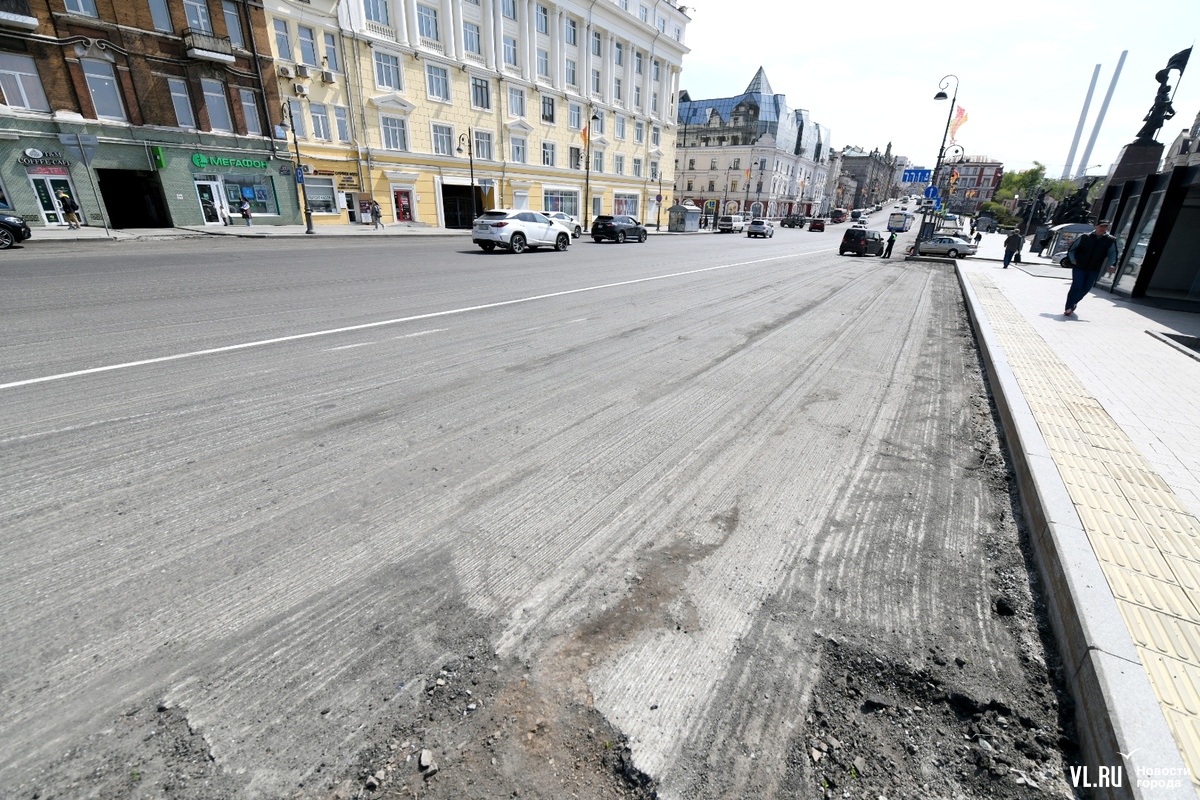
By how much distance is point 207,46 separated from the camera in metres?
25.3

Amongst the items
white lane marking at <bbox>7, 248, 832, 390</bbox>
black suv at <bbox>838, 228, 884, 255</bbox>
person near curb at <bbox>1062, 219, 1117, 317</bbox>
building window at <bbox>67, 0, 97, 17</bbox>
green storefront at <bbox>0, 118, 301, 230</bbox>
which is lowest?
white lane marking at <bbox>7, 248, 832, 390</bbox>

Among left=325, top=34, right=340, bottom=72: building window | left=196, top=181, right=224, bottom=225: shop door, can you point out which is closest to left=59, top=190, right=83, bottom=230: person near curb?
left=196, top=181, right=224, bottom=225: shop door

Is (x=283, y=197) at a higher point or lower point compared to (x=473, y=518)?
higher

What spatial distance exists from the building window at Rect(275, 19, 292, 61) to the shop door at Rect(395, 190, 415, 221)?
8.74 metres

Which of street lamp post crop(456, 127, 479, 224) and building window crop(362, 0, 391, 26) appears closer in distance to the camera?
building window crop(362, 0, 391, 26)

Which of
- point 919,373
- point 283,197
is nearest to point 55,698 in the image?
point 919,373

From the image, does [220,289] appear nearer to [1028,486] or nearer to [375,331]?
[375,331]

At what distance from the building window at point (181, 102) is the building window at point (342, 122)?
23.7 feet

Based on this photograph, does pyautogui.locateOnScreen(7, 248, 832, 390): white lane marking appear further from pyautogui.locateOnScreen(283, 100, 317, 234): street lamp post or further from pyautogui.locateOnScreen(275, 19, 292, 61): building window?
pyautogui.locateOnScreen(275, 19, 292, 61): building window

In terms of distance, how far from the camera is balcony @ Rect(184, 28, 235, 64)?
24.9m

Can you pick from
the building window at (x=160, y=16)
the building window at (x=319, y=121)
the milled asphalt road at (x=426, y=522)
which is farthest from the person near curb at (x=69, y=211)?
the milled asphalt road at (x=426, y=522)

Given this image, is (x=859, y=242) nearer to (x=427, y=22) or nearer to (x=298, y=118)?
(x=427, y=22)

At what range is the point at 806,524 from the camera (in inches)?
125

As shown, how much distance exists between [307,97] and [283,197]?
19.7 feet
